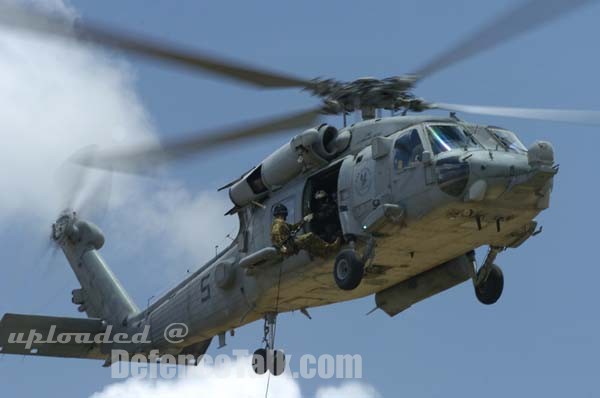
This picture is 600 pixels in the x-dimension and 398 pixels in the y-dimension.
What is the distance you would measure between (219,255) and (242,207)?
5.18 feet

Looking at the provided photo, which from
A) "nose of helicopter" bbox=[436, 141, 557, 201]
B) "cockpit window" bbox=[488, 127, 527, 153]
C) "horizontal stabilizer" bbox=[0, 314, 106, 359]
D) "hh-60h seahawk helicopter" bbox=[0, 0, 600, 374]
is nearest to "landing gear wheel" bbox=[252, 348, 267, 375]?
"hh-60h seahawk helicopter" bbox=[0, 0, 600, 374]

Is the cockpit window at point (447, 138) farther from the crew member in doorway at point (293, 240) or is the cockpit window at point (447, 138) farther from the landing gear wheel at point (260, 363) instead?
the landing gear wheel at point (260, 363)

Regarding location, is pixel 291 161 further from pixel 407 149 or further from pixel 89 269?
pixel 89 269

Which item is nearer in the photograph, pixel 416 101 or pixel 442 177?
pixel 442 177

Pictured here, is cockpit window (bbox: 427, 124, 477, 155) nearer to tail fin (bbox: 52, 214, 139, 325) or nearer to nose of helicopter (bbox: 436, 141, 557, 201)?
nose of helicopter (bbox: 436, 141, 557, 201)

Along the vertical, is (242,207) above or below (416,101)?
below

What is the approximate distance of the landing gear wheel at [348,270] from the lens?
19.4 metres

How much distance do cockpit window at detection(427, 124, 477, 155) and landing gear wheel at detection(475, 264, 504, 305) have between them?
9.70ft

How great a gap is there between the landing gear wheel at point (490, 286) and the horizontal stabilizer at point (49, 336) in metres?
9.66

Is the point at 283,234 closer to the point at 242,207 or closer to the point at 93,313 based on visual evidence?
the point at 242,207

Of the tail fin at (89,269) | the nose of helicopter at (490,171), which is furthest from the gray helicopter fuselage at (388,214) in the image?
the tail fin at (89,269)

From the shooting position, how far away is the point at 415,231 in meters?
19.3

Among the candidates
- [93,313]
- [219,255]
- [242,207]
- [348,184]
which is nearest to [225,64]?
[348,184]

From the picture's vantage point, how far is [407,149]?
19.3 metres
